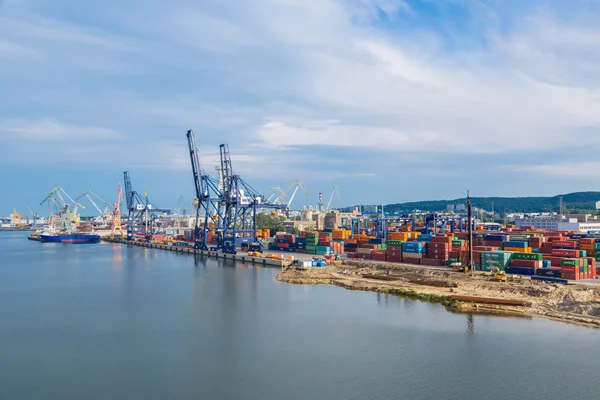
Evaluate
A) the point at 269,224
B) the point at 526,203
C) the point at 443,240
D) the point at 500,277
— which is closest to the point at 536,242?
the point at 443,240

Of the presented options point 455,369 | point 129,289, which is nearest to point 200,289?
point 129,289

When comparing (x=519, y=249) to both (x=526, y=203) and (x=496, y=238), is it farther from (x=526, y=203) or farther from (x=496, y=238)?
(x=526, y=203)

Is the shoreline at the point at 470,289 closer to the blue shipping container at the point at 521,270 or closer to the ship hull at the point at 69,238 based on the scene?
the blue shipping container at the point at 521,270

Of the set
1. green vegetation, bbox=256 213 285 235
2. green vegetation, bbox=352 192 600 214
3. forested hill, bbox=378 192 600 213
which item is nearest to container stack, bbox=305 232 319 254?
green vegetation, bbox=256 213 285 235

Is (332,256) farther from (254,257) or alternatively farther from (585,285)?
(585,285)

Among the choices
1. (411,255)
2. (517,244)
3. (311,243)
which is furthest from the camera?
(311,243)

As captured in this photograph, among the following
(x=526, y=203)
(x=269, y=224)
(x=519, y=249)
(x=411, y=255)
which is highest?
(x=526, y=203)

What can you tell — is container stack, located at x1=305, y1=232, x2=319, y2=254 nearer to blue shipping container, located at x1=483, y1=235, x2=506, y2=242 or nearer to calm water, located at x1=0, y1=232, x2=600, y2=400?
blue shipping container, located at x1=483, y1=235, x2=506, y2=242
